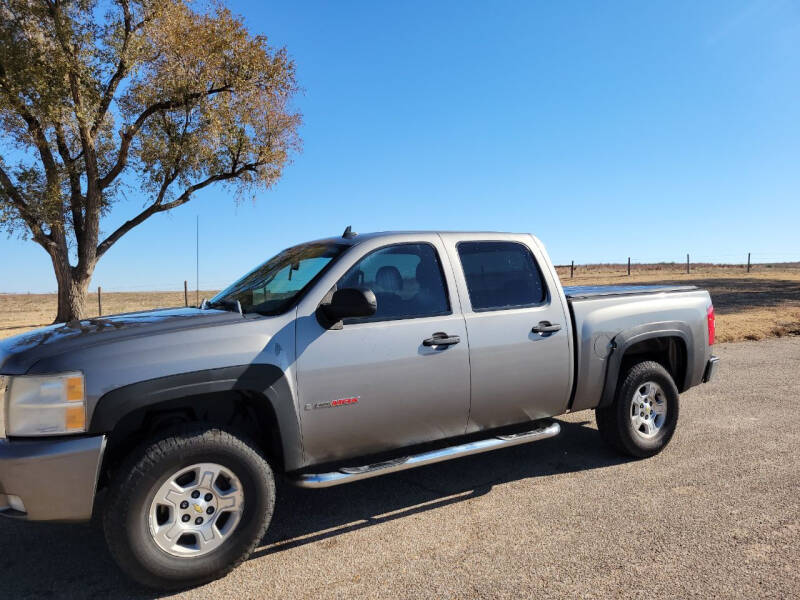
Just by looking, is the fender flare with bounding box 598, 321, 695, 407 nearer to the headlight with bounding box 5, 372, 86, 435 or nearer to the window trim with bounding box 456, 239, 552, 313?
the window trim with bounding box 456, 239, 552, 313

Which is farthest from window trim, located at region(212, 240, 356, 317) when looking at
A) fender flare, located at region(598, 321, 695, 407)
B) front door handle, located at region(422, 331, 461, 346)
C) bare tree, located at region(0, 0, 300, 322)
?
bare tree, located at region(0, 0, 300, 322)

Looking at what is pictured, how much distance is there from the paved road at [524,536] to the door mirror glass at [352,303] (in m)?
1.42

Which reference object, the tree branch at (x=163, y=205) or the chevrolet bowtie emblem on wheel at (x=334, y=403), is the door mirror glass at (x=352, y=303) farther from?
the tree branch at (x=163, y=205)

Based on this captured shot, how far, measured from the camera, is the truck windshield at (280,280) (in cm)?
387

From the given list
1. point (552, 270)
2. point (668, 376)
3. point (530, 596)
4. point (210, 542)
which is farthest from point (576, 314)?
point (210, 542)

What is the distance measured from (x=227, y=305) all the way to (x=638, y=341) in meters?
3.32

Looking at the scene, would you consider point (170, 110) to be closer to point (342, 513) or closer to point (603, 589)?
point (342, 513)

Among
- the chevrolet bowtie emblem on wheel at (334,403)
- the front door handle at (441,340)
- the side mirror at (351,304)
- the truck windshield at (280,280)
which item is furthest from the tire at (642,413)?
the truck windshield at (280,280)

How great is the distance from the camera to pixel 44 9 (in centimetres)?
1608

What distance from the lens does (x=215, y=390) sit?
3.29 metres

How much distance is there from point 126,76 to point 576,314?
16923mm

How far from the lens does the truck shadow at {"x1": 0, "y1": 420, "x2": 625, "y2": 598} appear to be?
3.34m

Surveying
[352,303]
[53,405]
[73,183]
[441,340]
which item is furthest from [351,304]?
[73,183]

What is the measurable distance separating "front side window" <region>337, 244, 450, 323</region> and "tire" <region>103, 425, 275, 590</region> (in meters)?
1.22
